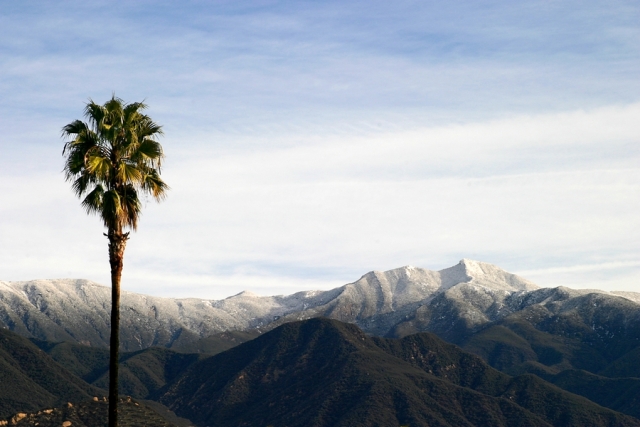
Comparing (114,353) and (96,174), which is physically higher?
(96,174)

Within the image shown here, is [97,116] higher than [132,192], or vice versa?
[97,116]

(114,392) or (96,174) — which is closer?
(114,392)

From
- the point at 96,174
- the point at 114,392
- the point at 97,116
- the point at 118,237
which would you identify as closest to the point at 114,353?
the point at 114,392

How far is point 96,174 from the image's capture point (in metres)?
51.8

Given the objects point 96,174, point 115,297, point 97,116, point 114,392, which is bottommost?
point 114,392

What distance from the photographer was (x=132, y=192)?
174 ft

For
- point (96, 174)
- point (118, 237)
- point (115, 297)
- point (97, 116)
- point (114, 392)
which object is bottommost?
point (114, 392)

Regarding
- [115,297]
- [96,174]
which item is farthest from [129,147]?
[115,297]

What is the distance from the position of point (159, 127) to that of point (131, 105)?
2.02 m

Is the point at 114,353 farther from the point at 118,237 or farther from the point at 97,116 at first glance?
the point at 97,116

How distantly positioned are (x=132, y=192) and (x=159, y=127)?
4.24 m

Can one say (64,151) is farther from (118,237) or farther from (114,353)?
(114,353)

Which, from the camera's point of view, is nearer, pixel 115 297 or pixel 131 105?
pixel 115 297

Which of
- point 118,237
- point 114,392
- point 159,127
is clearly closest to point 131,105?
point 159,127
